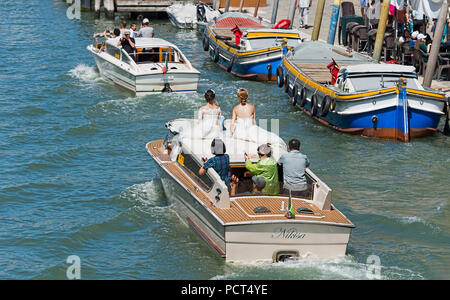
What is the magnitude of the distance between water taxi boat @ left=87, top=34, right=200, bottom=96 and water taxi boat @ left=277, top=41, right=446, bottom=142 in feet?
12.6

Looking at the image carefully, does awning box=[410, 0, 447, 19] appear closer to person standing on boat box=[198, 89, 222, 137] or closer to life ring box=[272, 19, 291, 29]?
life ring box=[272, 19, 291, 29]

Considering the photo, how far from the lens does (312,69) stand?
23.6m

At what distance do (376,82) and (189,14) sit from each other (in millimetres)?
21403

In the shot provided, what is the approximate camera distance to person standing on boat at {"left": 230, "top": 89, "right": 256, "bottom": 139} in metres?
14.6

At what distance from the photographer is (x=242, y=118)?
15.3m

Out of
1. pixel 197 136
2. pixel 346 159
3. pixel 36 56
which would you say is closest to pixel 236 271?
pixel 197 136

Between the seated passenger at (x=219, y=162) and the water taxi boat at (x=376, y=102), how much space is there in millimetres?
7380

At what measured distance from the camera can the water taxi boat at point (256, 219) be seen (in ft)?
38.9

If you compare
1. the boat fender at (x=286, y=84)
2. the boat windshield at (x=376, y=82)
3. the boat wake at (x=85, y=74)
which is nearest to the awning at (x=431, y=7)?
the boat windshield at (x=376, y=82)

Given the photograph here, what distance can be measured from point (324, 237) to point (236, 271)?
1.40m

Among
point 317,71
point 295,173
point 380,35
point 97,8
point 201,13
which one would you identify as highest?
point 380,35

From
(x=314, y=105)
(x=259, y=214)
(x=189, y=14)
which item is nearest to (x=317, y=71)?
(x=314, y=105)

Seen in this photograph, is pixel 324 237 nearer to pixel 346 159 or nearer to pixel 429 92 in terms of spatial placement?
pixel 346 159

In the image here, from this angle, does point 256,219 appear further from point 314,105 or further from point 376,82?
point 314,105
